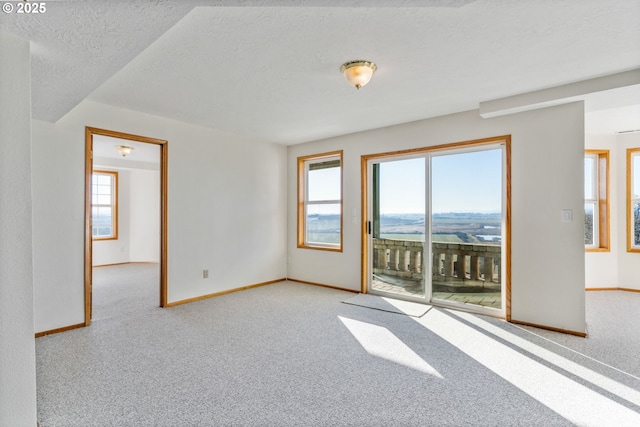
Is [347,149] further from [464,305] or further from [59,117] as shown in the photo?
[59,117]

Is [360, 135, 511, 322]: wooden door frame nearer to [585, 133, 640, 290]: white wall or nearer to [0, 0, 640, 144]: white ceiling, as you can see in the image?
[0, 0, 640, 144]: white ceiling

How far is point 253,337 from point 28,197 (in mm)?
2120

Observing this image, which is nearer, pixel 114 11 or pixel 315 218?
pixel 114 11

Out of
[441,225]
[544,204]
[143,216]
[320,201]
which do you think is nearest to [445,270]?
[441,225]

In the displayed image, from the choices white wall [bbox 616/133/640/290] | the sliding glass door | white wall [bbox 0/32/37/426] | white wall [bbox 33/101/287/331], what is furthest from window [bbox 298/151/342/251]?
white wall [bbox 616/133/640/290]

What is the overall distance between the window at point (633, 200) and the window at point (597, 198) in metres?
0.28

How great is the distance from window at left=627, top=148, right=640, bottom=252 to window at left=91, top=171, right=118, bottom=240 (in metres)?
10.1

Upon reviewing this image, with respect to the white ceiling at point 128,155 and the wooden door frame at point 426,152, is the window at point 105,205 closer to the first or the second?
the white ceiling at point 128,155

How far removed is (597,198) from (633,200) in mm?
469

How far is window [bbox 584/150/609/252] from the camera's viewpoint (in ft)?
16.4

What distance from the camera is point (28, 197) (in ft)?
5.27

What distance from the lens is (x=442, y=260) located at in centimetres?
416

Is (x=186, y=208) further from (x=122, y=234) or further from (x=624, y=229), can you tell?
(x=624, y=229)

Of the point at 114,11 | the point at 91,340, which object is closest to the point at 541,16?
the point at 114,11
